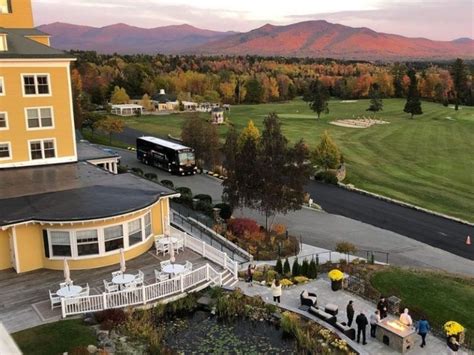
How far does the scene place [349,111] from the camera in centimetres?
11969

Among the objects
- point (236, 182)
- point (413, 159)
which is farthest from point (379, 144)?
point (236, 182)

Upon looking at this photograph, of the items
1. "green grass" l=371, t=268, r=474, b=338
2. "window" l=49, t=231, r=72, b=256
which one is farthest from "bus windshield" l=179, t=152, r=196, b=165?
"green grass" l=371, t=268, r=474, b=338

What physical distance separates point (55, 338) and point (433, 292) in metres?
15.2

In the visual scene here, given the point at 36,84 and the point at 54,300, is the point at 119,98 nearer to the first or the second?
the point at 36,84

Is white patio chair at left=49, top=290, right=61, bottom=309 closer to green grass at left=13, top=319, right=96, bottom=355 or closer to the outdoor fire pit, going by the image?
green grass at left=13, top=319, right=96, bottom=355

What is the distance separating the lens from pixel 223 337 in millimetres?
18016

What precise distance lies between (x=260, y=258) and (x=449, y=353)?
11.2 meters

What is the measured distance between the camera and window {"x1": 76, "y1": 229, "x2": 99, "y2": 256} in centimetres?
2195

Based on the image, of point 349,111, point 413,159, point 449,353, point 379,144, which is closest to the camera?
point 449,353

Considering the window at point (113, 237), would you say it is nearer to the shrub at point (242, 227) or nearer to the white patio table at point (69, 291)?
the white patio table at point (69, 291)

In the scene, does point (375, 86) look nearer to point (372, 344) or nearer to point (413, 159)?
point (413, 159)

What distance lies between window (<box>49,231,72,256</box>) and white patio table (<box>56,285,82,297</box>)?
3.64 meters

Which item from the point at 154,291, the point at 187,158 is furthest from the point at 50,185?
the point at 187,158

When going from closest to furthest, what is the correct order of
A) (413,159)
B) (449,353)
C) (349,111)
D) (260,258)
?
(449,353)
(260,258)
(413,159)
(349,111)
